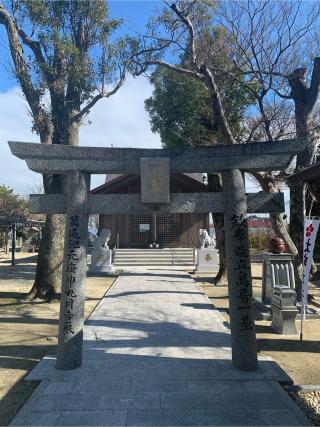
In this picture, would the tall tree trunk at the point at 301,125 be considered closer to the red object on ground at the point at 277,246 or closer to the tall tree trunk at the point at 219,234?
the red object on ground at the point at 277,246

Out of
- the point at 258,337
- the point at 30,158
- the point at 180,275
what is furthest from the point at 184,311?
the point at 180,275

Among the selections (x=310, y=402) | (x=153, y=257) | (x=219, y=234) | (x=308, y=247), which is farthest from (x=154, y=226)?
(x=310, y=402)

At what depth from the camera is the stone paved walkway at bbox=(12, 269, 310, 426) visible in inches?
169

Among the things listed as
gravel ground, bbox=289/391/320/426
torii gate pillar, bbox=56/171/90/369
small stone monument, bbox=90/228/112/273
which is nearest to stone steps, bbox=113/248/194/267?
small stone monument, bbox=90/228/112/273

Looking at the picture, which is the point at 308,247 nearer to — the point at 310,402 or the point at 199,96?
the point at 310,402

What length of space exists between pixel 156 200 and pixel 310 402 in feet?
10.8

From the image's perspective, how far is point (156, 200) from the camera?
595cm

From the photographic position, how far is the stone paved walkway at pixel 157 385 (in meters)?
4.28

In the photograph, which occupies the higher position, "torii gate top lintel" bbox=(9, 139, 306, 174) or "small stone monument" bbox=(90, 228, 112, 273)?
"torii gate top lintel" bbox=(9, 139, 306, 174)

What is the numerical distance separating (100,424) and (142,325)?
4813mm

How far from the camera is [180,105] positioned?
1725 centimetres

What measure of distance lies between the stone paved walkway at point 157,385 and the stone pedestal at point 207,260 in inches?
435

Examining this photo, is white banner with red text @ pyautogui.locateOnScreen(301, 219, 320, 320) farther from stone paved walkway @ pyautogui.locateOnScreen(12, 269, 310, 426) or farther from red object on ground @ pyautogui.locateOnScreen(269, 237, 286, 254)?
red object on ground @ pyautogui.locateOnScreen(269, 237, 286, 254)

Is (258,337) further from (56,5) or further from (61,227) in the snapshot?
(56,5)
